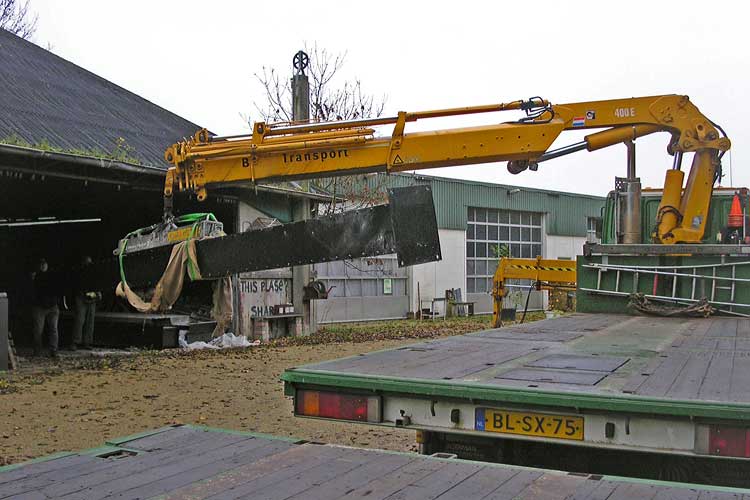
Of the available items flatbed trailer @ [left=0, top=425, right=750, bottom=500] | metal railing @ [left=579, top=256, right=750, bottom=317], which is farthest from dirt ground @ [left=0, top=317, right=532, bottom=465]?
metal railing @ [left=579, top=256, right=750, bottom=317]

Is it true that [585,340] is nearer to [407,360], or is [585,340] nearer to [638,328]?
[638,328]

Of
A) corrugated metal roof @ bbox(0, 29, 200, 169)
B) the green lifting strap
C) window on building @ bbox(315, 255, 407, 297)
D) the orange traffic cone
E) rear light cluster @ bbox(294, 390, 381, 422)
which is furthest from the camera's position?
window on building @ bbox(315, 255, 407, 297)

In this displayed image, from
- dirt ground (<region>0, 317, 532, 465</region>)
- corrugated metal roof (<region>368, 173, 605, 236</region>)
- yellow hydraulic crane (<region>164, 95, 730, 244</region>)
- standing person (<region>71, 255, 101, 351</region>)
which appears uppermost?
corrugated metal roof (<region>368, 173, 605, 236</region>)

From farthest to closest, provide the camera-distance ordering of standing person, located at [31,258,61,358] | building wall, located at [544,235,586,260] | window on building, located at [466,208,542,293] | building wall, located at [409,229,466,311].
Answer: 1. building wall, located at [544,235,586,260]
2. window on building, located at [466,208,542,293]
3. building wall, located at [409,229,466,311]
4. standing person, located at [31,258,61,358]

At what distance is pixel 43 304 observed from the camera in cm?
1345

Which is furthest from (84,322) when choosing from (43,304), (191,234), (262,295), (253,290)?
(191,234)

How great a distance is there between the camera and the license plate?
3246 mm

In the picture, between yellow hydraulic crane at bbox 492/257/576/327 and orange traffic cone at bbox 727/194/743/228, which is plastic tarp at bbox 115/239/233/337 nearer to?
orange traffic cone at bbox 727/194/743/228

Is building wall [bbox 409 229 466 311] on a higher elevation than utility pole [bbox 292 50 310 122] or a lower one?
lower

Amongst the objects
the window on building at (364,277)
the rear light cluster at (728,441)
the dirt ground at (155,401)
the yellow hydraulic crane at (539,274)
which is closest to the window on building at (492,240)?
the window on building at (364,277)

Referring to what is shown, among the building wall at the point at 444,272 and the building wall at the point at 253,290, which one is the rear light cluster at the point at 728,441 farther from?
the building wall at the point at 444,272

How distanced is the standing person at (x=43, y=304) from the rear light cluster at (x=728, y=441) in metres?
11.0

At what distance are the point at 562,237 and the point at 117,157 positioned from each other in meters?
24.5

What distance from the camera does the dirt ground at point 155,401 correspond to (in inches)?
294
